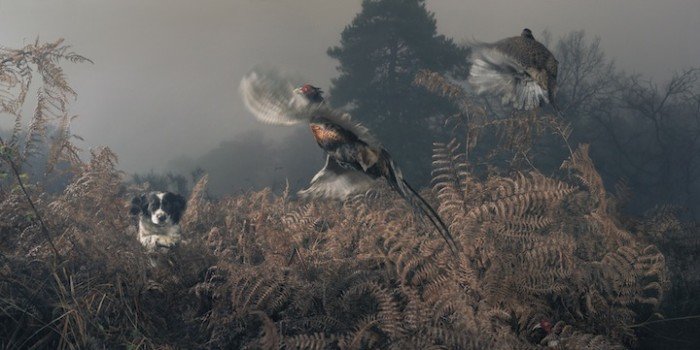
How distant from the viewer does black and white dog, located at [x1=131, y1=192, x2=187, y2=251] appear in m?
5.86

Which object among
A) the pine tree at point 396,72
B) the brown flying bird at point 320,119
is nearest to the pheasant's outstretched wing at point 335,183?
the brown flying bird at point 320,119

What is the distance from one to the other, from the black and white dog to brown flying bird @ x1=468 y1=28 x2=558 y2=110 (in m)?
3.98

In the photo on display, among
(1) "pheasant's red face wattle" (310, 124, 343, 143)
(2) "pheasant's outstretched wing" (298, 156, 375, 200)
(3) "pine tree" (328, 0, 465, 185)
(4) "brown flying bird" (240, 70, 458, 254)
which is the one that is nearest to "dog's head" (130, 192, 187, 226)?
(2) "pheasant's outstretched wing" (298, 156, 375, 200)

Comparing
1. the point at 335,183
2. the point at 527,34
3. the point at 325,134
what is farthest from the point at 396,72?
the point at 325,134

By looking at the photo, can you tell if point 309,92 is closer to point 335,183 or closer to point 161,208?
point 335,183

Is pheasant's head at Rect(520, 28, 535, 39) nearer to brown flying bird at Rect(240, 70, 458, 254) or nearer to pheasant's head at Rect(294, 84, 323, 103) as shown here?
brown flying bird at Rect(240, 70, 458, 254)

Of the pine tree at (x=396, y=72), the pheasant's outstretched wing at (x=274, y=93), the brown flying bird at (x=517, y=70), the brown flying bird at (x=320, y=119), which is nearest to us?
the brown flying bird at (x=320, y=119)

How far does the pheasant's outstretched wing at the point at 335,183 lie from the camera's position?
3322 mm

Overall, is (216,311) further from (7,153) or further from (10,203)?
(10,203)

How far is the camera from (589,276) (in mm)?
3561

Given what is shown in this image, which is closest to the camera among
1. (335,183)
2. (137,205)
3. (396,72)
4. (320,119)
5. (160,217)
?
(320,119)

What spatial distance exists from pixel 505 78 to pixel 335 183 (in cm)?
190

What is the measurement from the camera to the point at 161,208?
591cm

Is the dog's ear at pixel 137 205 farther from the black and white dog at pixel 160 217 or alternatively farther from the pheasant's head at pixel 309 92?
the pheasant's head at pixel 309 92
